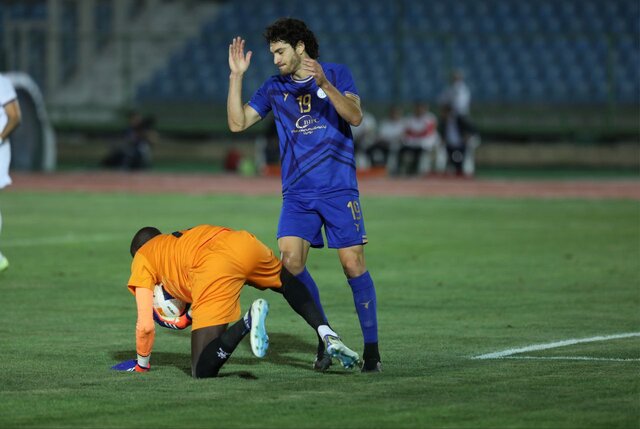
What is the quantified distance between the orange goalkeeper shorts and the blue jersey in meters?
0.69

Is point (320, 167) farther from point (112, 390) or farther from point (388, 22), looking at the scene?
point (388, 22)

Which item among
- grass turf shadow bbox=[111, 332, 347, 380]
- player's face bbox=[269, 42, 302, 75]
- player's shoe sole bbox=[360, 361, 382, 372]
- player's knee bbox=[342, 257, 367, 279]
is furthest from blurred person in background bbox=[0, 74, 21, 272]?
player's shoe sole bbox=[360, 361, 382, 372]

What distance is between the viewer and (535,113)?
1308 inches

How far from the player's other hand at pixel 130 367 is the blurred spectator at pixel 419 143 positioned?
2338cm

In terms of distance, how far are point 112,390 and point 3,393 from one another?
57 cm

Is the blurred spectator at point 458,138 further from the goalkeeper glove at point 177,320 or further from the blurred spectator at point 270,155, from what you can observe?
the goalkeeper glove at point 177,320

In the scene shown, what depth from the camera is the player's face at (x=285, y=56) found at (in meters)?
8.20

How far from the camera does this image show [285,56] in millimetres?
8203

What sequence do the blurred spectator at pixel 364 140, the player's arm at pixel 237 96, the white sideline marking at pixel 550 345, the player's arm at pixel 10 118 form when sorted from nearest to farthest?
the player's arm at pixel 237 96, the white sideline marking at pixel 550 345, the player's arm at pixel 10 118, the blurred spectator at pixel 364 140

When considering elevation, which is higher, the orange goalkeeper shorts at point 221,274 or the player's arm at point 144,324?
the orange goalkeeper shorts at point 221,274

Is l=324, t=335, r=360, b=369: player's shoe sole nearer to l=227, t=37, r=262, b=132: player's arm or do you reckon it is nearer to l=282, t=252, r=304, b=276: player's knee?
l=282, t=252, r=304, b=276: player's knee

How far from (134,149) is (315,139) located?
2468cm

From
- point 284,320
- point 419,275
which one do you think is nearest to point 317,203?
point 284,320

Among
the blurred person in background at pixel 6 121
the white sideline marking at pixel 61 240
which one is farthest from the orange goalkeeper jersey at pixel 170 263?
the white sideline marking at pixel 61 240
